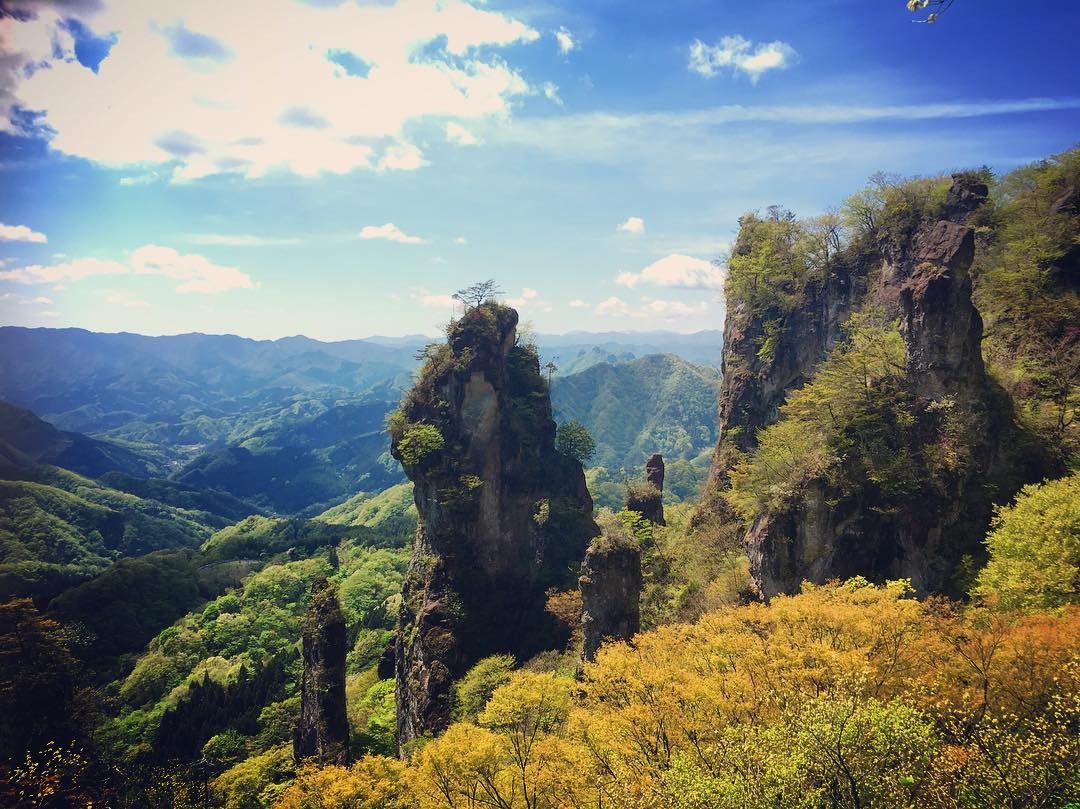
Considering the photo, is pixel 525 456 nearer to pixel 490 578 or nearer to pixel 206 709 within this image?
pixel 490 578

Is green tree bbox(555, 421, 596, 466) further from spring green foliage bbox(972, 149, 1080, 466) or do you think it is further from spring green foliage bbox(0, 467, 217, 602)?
spring green foliage bbox(0, 467, 217, 602)

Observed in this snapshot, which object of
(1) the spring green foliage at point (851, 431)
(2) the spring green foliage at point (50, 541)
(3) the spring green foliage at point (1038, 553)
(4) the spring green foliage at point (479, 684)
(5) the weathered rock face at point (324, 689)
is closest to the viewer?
(3) the spring green foliage at point (1038, 553)

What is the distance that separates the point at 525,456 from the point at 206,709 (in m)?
57.4

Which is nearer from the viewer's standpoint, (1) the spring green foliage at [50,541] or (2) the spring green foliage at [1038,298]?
(2) the spring green foliage at [1038,298]

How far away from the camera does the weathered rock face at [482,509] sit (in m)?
53.7

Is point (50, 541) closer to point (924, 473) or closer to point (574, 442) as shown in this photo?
point (574, 442)

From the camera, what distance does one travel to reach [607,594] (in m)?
39.8

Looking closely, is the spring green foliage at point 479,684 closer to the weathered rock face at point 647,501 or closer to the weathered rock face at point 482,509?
the weathered rock face at point 482,509

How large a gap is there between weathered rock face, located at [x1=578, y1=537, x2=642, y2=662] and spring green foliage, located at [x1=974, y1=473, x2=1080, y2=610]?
68.8 feet

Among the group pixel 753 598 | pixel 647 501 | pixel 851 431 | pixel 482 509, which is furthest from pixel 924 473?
pixel 482 509

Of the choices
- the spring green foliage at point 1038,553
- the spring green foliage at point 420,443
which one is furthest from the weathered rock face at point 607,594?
the spring green foliage at point 420,443

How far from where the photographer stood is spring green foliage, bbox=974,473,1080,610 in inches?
1001

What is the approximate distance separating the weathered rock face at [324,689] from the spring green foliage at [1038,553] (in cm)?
4606

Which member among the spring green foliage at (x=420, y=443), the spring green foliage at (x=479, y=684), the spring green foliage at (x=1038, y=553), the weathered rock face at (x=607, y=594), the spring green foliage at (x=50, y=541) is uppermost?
the spring green foliage at (x=420, y=443)
